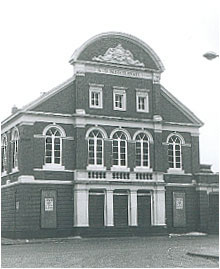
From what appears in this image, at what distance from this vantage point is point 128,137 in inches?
1227

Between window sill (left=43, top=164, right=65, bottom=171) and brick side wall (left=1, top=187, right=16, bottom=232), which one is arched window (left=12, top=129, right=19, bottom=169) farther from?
window sill (left=43, top=164, right=65, bottom=171)

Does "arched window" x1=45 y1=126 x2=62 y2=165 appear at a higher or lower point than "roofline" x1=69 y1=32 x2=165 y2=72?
lower

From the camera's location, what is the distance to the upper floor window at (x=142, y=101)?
1258 inches

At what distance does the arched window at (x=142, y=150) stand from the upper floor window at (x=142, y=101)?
1.58 m

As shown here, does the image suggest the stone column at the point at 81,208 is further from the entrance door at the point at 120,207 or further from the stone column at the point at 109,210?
the entrance door at the point at 120,207

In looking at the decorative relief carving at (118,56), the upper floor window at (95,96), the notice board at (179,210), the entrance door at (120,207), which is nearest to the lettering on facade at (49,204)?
the entrance door at (120,207)

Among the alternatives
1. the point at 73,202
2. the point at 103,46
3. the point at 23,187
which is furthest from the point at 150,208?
the point at 103,46

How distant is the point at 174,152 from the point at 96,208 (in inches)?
230

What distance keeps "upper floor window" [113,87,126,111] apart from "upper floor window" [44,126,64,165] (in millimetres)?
3815

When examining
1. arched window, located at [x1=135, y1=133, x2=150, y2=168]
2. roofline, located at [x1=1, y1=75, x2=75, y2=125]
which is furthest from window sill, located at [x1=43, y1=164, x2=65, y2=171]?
arched window, located at [x1=135, y1=133, x2=150, y2=168]

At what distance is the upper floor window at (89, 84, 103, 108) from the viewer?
1217 inches

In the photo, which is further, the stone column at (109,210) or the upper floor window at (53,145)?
the stone column at (109,210)

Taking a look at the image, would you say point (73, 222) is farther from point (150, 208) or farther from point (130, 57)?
point (130, 57)

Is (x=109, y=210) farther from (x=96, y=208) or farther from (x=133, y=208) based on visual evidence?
(x=133, y=208)
